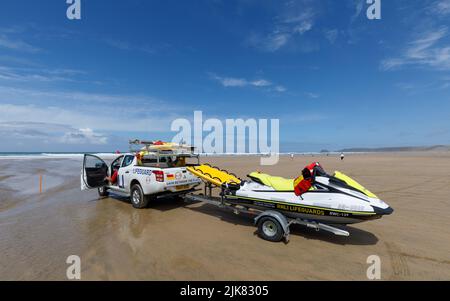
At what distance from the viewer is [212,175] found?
6.82 metres

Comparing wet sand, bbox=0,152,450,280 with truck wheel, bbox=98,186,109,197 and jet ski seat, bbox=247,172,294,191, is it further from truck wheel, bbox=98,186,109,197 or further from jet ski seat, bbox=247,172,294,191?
truck wheel, bbox=98,186,109,197

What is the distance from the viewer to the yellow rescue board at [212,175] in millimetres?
6469

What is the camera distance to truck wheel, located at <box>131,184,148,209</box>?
768cm

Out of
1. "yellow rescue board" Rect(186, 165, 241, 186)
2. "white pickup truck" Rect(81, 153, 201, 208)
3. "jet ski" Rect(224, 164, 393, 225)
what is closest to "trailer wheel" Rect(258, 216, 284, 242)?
"jet ski" Rect(224, 164, 393, 225)

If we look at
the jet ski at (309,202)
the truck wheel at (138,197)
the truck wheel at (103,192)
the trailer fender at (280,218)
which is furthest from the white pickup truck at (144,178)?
the trailer fender at (280,218)

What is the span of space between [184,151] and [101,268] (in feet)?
15.6

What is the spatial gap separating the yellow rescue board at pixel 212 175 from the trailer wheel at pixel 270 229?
1604 mm

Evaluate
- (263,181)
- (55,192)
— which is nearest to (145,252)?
(263,181)

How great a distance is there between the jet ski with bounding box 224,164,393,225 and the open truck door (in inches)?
271

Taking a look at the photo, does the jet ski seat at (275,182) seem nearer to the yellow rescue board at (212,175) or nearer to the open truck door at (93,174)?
the yellow rescue board at (212,175)

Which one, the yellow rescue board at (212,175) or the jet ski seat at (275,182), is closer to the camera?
the jet ski seat at (275,182)

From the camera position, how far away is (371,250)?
179 inches

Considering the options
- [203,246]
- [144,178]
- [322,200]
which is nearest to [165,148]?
[144,178]
